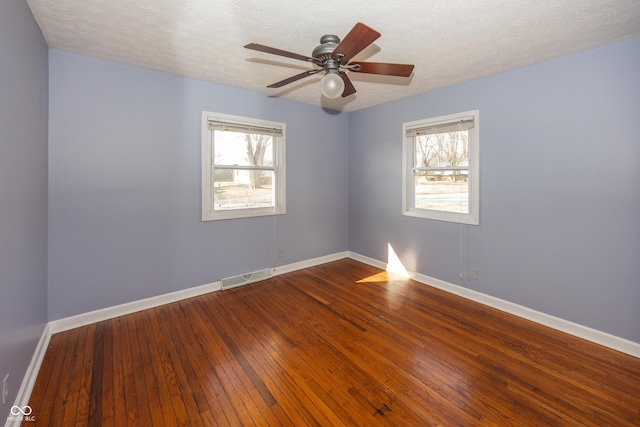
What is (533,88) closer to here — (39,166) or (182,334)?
(182,334)

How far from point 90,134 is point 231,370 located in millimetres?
2556

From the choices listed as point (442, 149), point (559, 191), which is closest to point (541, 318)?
point (559, 191)

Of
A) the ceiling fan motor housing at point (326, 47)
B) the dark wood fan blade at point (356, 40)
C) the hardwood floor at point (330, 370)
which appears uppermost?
the ceiling fan motor housing at point (326, 47)

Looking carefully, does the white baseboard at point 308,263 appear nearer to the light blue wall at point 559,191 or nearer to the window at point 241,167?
the window at point 241,167

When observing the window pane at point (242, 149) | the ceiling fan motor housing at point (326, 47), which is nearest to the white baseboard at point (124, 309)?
the window pane at point (242, 149)

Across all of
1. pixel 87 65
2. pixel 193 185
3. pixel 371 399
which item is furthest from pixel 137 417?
pixel 87 65

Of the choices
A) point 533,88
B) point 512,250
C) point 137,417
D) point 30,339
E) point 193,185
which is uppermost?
point 533,88

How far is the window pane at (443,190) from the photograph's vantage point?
3.41 metres

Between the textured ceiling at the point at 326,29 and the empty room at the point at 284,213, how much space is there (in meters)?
0.02

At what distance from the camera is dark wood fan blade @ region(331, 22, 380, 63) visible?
1.54 meters

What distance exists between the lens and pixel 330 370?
2080mm

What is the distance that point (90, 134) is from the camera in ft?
8.73

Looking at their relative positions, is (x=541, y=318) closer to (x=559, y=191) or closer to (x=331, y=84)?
(x=559, y=191)

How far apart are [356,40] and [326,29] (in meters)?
0.61
